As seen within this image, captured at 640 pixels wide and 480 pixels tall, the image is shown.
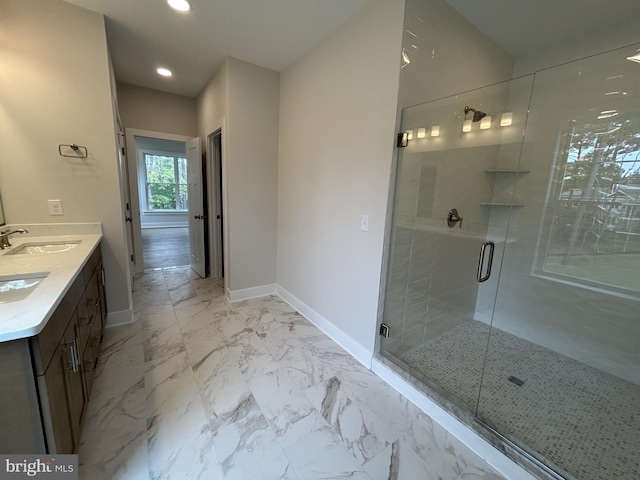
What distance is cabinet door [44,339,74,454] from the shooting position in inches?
38.9

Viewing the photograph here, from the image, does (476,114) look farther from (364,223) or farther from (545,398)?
(545,398)

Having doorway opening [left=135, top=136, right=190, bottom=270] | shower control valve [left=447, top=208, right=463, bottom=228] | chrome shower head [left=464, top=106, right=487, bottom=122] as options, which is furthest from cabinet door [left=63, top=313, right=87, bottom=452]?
doorway opening [left=135, top=136, right=190, bottom=270]

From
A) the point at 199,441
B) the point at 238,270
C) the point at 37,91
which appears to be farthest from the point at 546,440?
the point at 37,91

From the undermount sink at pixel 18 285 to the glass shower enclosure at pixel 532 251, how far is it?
2046 mm

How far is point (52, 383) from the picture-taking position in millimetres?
1006

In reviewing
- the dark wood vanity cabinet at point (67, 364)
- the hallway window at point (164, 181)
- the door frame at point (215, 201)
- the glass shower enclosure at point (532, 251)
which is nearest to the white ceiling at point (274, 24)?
the glass shower enclosure at point (532, 251)

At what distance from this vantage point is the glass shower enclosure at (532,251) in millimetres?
1847

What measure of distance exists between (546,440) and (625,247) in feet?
5.33

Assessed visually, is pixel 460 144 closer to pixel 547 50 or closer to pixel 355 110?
pixel 355 110

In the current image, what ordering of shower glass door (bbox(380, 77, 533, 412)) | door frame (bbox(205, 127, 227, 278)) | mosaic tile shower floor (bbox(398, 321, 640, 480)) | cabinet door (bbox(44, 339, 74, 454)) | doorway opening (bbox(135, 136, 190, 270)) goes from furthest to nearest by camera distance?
doorway opening (bbox(135, 136, 190, 270)) → door frame (bbox(205, 127, 227, 278)) → shower glass door (bbox(380, 77, 533, 412)) → mosaic tile shower floor (bbox(398, 321, 640, 480)) → cabinet door (bbox(44, 339, 74, 454))

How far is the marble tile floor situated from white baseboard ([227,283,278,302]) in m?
0.65

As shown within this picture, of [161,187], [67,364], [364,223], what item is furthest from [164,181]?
[67,364]

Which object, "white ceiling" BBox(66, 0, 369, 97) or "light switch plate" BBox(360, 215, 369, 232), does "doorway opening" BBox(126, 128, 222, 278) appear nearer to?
"white ceiling" BBox(66, 0, 369, 97)

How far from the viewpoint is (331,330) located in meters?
2.54
